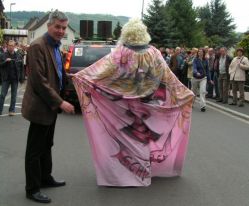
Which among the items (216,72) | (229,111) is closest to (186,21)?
(216,72)

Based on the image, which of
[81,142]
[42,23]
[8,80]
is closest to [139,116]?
[81,142]

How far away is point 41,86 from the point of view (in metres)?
5.42

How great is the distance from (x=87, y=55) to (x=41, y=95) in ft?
29.3

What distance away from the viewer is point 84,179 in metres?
6.64

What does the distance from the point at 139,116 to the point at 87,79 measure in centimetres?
72

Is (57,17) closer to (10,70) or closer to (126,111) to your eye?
(126,111)

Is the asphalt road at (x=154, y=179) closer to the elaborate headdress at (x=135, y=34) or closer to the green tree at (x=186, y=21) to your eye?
the elaborate headdress at (x=135, y=34)

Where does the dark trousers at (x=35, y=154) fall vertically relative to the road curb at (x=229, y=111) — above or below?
above

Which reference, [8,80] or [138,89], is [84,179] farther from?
[8,80]

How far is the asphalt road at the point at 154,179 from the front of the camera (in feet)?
19.1

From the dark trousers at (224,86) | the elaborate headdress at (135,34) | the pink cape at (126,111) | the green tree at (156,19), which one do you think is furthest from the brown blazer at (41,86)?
the green tree at (156,19)

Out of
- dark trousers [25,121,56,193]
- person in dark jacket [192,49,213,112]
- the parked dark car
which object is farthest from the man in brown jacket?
person in dark jacket [192,49,213,112]

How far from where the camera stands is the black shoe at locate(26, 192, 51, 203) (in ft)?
18.5

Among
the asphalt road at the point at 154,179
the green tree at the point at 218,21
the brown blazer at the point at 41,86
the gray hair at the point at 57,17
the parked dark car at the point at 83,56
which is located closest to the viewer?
the brown blazer at the point at 41,86
